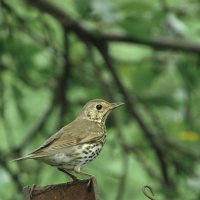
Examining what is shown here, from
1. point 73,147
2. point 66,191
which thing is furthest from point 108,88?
point 66,191

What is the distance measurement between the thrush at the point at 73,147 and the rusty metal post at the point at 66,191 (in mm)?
846

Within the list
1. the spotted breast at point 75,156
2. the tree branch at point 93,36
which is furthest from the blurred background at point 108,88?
the spotted breast at point 75,156

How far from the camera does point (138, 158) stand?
724cm

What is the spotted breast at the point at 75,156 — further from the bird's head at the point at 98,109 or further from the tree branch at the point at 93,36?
the tree branch at the point at 93,36

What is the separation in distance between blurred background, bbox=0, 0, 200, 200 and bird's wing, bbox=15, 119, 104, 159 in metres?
1.76

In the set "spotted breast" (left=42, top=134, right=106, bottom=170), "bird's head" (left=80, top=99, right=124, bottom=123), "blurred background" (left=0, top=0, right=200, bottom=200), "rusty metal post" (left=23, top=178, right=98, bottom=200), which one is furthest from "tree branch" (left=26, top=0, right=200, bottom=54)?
"rusty metal post" (left=23, top=178, right=98, bottom=200)

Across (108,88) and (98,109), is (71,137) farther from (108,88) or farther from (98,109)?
(108,88)

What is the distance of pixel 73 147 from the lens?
14.1 ft

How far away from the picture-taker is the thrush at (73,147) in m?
4.05

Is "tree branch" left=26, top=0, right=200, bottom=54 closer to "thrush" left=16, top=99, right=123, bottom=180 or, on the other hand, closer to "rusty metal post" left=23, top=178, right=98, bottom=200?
"thrush" left=16, top=99, right=123, bottom=180

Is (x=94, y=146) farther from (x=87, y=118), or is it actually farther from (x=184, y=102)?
(x=184, y=102)

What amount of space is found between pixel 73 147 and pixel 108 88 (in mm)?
2991

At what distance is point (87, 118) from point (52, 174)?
2.22m

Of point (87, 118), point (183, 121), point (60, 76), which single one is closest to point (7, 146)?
point (60, 76)
